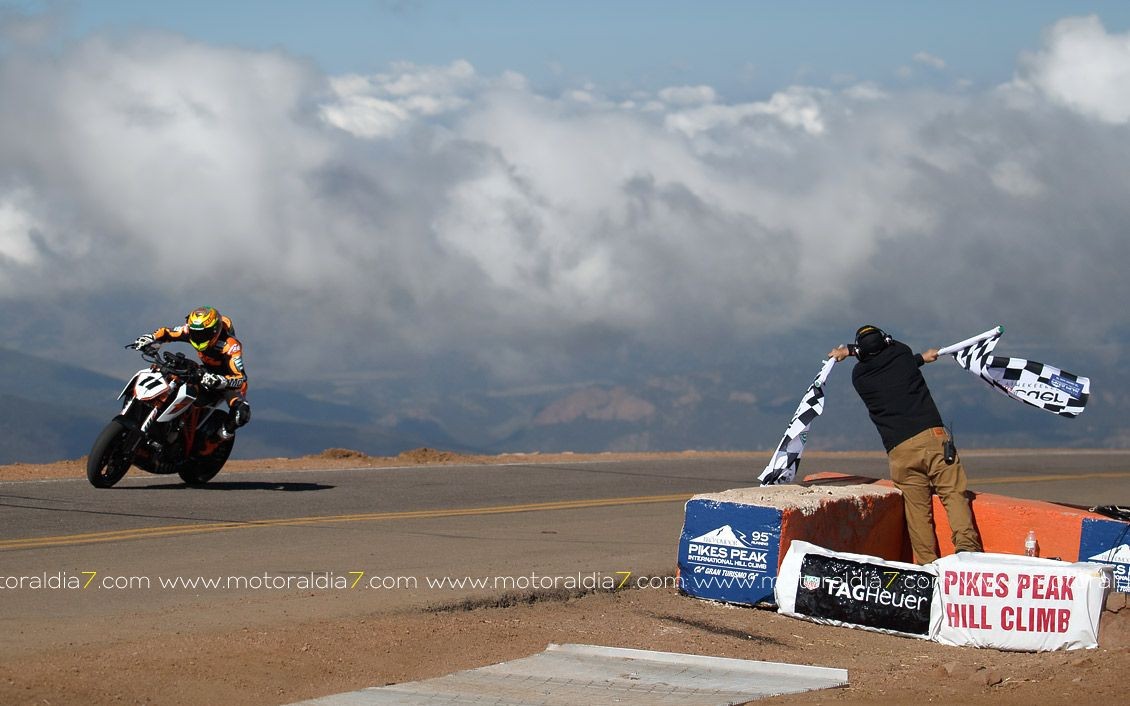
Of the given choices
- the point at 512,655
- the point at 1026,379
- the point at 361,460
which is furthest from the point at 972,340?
the point at 361,460

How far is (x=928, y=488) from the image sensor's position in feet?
36.4

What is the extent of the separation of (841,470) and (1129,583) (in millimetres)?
12127

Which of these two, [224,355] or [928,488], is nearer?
[928,488]

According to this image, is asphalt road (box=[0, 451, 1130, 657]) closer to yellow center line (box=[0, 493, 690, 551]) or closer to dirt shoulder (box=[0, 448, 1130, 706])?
yellow center line (box=[0, 493, 690, 551])

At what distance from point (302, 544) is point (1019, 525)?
6.13m

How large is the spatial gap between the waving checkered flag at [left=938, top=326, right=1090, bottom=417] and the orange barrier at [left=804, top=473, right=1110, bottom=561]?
90 cm

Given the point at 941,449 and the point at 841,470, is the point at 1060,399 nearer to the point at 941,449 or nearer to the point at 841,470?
the point at 941,449

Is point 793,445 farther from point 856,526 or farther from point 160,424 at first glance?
point 160,424

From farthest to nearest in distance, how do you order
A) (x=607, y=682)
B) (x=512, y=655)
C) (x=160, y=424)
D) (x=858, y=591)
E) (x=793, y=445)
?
1. (x=160, y=424)
2. (x=793, y=445)
3. (x=858, y=591)
4. (x=512, y=655)
5. (x=607, y=682)

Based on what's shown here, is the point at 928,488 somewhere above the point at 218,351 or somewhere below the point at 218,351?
below

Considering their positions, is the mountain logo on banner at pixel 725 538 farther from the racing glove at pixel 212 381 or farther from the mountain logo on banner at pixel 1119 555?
the racing glove at pixel 212 381

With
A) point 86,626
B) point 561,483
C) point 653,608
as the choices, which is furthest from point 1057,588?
point 561,483

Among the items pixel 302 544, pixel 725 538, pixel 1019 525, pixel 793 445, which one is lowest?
pixel 302 544

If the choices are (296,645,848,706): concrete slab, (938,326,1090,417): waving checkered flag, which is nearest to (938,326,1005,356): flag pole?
(938,326,1090,417): waving checkered flag
